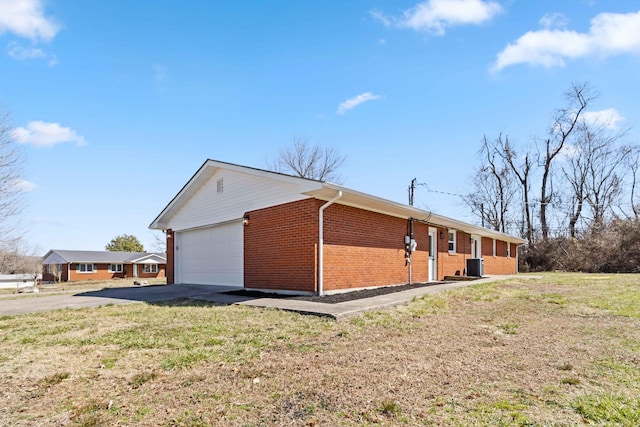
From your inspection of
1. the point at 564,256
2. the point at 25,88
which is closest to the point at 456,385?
the point at 25,88

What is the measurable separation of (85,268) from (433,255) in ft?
128

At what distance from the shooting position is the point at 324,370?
4.05m

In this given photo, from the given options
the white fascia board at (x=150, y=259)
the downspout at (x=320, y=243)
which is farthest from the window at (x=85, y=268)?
the downspout at (x=320, y=243)

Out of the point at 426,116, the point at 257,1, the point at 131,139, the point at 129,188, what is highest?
the point at 257,1

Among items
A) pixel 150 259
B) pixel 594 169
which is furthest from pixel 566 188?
pixel 150 259

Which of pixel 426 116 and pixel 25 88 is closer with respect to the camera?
pixel 25 88

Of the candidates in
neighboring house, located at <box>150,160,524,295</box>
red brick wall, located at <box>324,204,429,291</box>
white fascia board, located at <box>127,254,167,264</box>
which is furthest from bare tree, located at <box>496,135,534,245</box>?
white fascia board, located at <box>127,254,167,264</box>

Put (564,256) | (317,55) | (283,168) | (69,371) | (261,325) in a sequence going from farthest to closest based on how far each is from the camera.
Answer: (283,168) → (564,256) → (317,55) → (261,325) → (69,371)

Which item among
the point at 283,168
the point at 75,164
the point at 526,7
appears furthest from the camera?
the point at 283,168

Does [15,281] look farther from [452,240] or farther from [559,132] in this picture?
[559,132]

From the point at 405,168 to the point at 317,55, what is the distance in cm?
1788

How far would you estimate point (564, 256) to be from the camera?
27.1 meters

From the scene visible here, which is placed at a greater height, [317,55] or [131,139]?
[317,55]

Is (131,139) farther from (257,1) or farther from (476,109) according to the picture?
(476,109)
